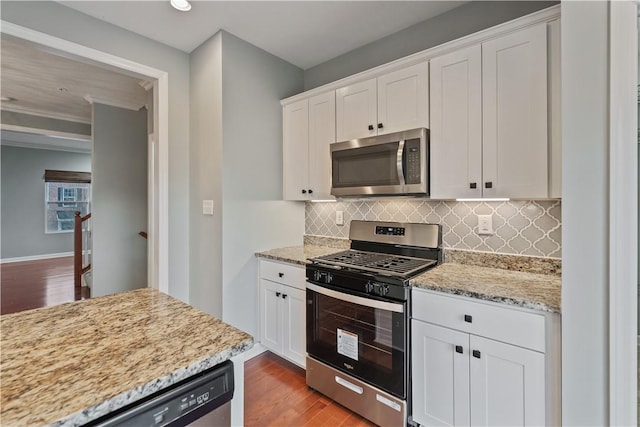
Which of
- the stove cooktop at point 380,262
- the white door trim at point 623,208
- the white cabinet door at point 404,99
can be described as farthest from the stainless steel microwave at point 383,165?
the white door trim at point 623,208

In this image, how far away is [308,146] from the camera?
2686 mm

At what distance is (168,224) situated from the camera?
2623mm

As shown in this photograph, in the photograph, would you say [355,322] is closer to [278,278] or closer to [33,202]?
[278,278]

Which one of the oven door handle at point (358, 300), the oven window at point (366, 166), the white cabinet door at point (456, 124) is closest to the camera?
the oven door handle at point (358, 300)

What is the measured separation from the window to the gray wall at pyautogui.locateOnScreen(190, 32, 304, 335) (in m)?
7.11

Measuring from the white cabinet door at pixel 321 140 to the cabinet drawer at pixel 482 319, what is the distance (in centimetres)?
119

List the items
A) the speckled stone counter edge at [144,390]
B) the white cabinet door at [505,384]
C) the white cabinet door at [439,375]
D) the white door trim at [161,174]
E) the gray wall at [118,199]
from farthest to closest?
the gray wall at [118,199], the white door trim at [161,174], the white cabinet door at [439,375], the white cabinet door at [505,384], the speckled stone counter edge at [144,390]

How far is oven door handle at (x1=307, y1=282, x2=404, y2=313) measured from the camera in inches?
66.9

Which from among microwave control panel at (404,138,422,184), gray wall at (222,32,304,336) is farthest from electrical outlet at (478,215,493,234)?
gray wall at (222,32,304,336)

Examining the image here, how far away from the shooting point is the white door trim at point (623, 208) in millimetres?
1156

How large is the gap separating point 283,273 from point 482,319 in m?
1.44

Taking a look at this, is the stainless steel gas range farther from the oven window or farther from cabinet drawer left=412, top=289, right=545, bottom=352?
the oven window

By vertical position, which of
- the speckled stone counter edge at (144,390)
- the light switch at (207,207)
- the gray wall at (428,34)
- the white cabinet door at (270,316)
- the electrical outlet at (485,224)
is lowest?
the white cabinet door at (270,316)

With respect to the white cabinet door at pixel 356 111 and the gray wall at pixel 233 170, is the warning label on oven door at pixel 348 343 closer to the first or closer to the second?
the gray wall at pixel 233 170
